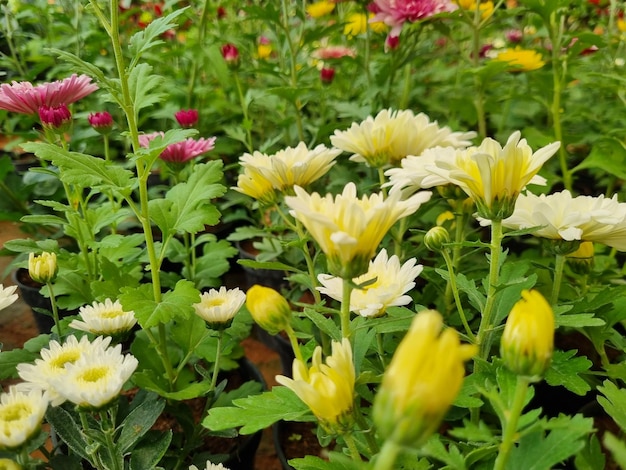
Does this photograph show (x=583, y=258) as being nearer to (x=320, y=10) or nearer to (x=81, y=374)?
(x=81, y=374)

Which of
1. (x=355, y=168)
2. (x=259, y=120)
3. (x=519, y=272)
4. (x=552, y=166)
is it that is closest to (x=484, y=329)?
(x=519, y=272)

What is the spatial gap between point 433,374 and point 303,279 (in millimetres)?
393

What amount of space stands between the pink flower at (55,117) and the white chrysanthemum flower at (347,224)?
507 mm

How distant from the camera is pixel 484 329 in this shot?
1.91 feet

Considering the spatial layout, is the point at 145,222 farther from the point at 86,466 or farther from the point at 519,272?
the point at 519,272

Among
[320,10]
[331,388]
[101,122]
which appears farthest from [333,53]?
[331,388]

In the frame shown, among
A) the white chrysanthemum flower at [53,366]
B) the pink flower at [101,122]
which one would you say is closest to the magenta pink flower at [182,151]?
the pink flower at [101,122]

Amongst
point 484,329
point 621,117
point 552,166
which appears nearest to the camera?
point 484,329

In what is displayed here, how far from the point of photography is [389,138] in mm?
816

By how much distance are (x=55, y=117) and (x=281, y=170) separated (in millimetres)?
360

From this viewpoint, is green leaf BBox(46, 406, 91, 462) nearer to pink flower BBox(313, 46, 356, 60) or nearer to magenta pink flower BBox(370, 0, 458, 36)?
magenta pink flower BBox(370, 0, 458, 36)

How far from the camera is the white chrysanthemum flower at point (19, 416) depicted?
A: 457mm

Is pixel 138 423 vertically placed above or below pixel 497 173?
below

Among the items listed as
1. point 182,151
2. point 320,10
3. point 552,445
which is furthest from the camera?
point 320,10
